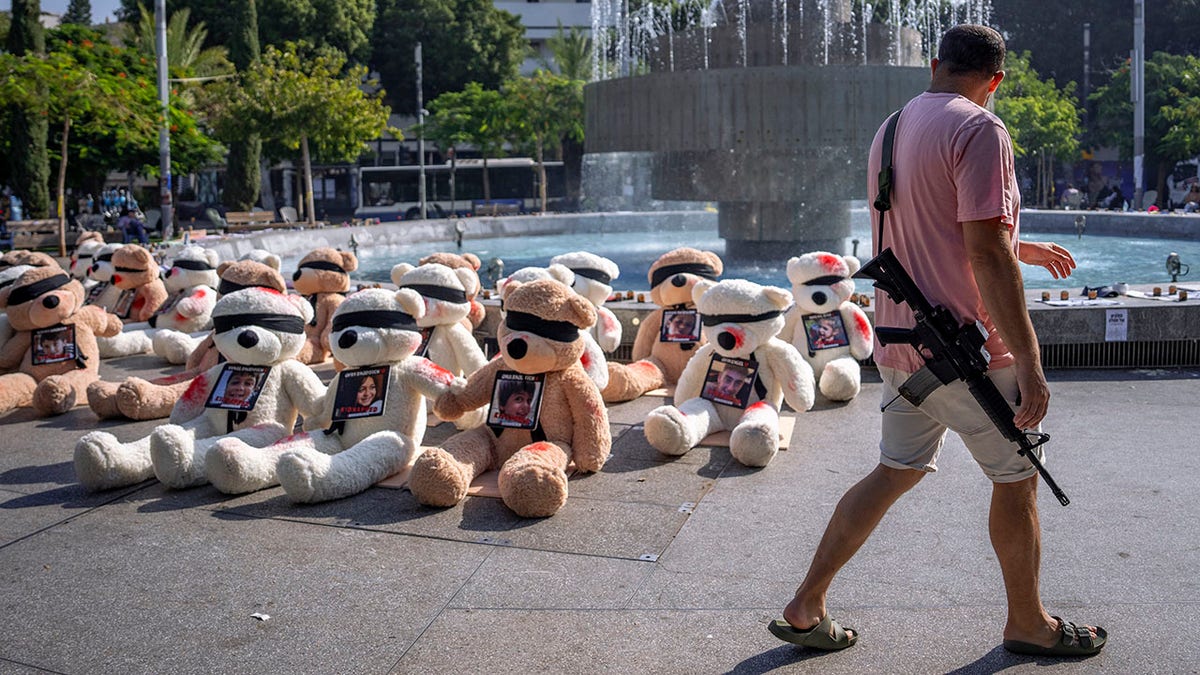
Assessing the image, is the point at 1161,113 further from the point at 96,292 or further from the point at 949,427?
the point at 949,427

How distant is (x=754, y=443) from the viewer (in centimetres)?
600

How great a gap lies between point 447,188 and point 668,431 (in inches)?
1535

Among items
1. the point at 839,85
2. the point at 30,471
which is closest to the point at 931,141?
the point at 30,471

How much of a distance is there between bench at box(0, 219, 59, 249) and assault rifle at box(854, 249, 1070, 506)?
2261 centimetres

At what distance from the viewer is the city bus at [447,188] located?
4309 centimetres

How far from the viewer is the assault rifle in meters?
3.37

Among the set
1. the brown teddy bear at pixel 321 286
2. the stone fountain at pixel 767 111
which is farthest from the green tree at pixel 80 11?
the brown teddy bear at pixel 321 286

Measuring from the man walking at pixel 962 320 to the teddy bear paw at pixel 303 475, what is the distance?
2.53m

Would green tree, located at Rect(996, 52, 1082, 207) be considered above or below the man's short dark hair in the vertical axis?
above

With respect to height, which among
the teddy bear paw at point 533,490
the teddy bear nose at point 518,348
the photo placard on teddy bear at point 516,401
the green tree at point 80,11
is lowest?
the teddy bear paw at point 533,490

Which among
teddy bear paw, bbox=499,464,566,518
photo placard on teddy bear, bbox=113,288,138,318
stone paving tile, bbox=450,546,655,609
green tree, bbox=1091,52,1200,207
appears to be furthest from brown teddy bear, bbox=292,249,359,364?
green tree, bbox=1091,52,1200,207

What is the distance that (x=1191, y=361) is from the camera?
337 inches

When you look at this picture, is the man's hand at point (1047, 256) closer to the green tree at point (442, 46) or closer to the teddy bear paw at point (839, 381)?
the teddy bear paw at point (839, 381)

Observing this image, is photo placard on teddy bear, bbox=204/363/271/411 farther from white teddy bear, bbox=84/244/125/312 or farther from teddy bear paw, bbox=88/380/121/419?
white teddy bear, bbox=84/244/125/312
